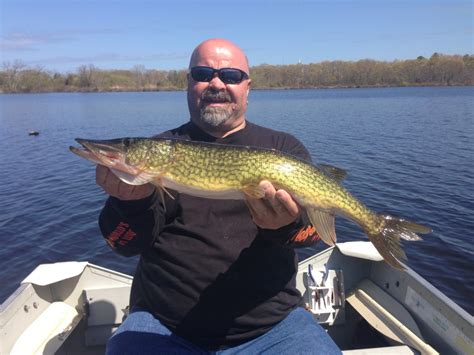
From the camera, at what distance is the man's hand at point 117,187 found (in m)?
Result: 2.56

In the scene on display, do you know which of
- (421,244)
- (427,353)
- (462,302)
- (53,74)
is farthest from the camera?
(53,74)

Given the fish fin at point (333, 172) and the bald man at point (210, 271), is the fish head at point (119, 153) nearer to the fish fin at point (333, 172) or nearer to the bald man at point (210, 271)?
the bald man at point (210, 271)

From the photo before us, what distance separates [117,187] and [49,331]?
191 cm

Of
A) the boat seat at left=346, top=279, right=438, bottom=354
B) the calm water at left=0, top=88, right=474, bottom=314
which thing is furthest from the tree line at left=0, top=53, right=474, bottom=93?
the boat seat at left=346, top=279, right=438, bottom=354

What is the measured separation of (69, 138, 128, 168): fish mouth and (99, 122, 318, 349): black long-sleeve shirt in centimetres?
31

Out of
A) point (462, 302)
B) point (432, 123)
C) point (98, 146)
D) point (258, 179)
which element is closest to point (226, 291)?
point (258, 179)

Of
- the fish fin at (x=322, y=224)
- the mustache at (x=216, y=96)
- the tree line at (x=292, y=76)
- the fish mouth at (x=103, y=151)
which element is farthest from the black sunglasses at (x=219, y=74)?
the tree line at (x=292, y=76)

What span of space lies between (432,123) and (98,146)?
26.7 meters

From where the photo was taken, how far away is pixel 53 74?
339ft

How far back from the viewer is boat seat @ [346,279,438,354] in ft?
11.5

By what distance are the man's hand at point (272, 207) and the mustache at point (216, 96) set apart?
1018mm

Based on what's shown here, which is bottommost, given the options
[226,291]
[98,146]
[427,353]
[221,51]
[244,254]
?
[427,353]

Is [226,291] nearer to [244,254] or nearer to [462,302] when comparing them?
[244,254]

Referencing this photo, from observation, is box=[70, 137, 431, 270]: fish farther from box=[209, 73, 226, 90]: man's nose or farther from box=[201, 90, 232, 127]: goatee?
box=[209, 73, 226, 90]: man's nose
